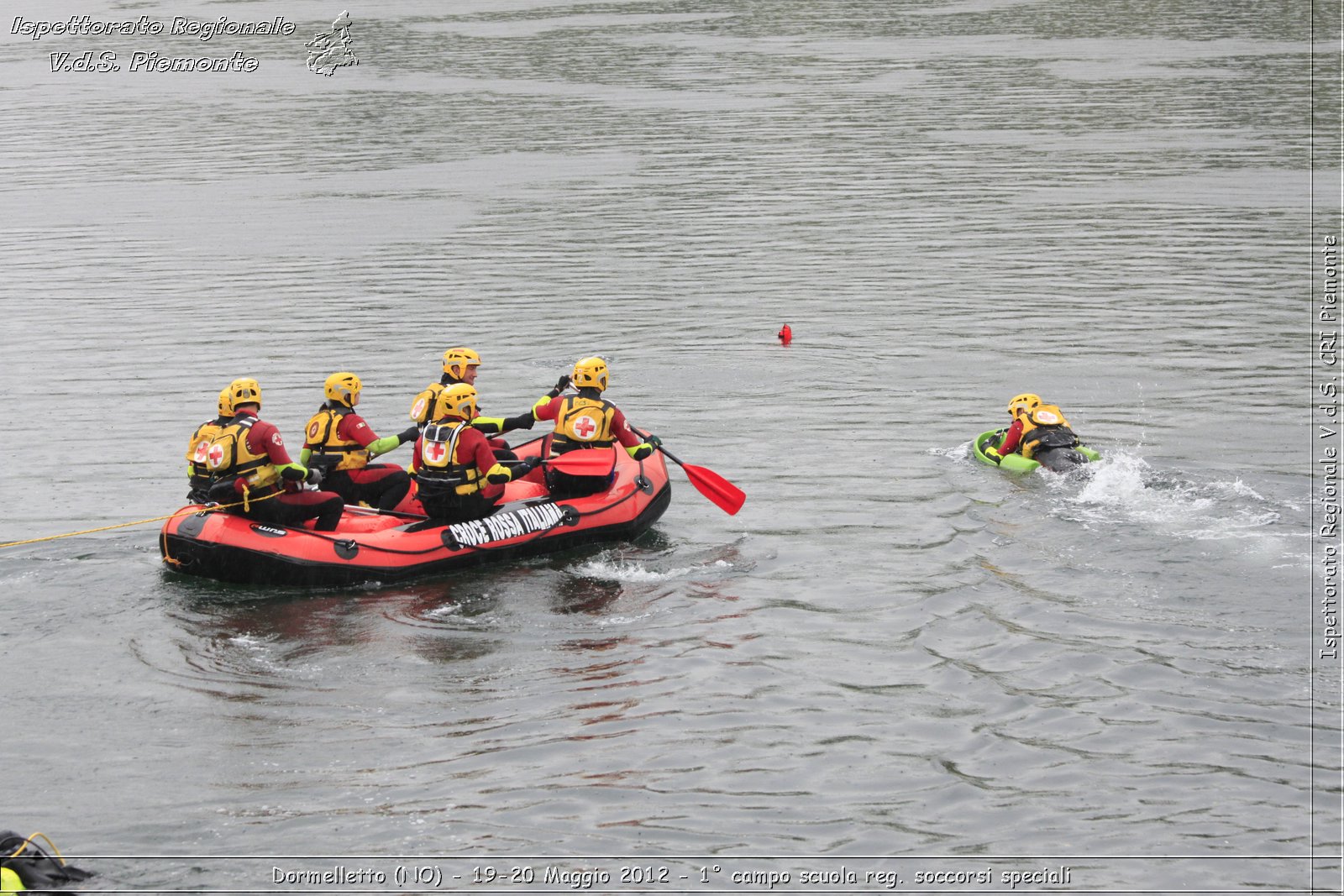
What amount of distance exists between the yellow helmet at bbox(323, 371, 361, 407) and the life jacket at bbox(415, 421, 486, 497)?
895 millimetres

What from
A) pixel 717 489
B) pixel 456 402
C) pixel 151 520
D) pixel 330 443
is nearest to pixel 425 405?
pixel 456 402

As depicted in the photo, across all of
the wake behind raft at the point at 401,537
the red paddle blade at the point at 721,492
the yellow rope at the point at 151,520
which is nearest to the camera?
the wake behind raft at the point at 401,537

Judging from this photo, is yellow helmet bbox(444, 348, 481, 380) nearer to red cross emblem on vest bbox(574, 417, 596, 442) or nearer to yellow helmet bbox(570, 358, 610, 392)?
yellow helmet bbox(570, 358, 610, 392)

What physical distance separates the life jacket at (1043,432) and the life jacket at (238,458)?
818 cm

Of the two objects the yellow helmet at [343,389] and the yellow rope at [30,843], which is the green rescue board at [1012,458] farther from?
the yellow rope at [30,843]

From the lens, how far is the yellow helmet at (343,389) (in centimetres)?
1521

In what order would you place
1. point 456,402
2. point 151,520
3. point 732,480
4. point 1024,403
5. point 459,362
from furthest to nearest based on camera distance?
1. point 732,480
2. point 1024,403
3. point 459,362
4. point 151,520
5. point 456,402

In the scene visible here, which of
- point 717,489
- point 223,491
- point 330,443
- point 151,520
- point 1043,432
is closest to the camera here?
point 223,491

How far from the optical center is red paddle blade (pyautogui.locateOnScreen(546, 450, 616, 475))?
15945 millimetres

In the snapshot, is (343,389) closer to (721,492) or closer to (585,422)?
(585,422)

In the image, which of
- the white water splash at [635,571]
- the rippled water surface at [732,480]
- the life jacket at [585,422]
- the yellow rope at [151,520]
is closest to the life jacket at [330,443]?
the yellow rope at [151,520]

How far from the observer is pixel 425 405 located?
1525cm

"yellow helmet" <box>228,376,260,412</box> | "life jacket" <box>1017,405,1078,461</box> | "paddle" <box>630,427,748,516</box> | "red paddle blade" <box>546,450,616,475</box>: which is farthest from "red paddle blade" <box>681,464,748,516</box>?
"yellow helmet" <box>228,376,260,412</box>

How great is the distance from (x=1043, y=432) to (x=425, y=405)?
6.87 metres
